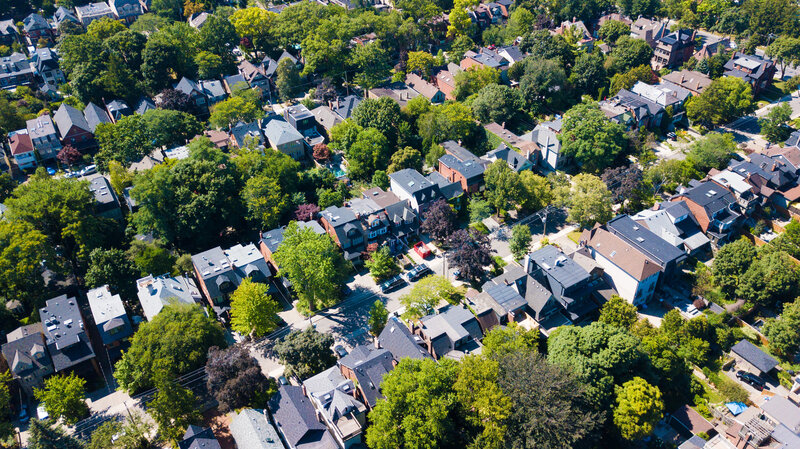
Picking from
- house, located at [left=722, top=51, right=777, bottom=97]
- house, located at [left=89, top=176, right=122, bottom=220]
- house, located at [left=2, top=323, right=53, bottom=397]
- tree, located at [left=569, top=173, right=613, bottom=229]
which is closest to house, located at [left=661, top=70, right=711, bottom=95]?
house, located at [left=722, top=51, right=777, bottom=97]

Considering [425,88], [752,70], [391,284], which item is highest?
[752,70]

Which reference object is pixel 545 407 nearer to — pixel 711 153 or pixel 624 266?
pixel 624 266

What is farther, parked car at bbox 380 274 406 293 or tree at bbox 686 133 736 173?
tree at bbox 686 133 736 173

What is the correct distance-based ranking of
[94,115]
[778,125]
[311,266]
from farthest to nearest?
1. [94,115]
2. [778,125]
3. [311,266]

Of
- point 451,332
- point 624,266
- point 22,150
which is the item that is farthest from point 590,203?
point 22,150

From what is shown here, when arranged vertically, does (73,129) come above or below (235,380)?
below

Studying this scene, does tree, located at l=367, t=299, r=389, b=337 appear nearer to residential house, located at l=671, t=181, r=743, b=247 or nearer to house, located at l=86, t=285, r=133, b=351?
house, located at l=86, t=285, r=133, b=351

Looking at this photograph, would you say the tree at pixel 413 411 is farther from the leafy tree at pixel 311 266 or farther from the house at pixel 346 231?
the house at pixel 346 231

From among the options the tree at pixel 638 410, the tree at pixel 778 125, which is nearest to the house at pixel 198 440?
the tree at pixel 638 410
